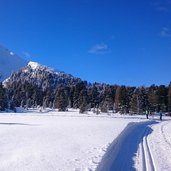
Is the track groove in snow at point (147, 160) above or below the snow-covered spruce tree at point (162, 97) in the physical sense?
below

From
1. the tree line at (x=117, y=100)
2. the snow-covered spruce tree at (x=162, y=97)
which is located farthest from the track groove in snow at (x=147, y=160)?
the snow-covered spruce tree at (x=162, y=97)

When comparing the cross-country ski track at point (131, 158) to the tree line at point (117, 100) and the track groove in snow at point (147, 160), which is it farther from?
the tree line at point (117, 100)

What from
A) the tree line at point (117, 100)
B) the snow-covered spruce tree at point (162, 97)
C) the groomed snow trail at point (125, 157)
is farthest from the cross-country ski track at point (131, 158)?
the snow-covered spruce tree at point (162, 97)

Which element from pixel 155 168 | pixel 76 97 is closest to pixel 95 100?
pixel 76 97

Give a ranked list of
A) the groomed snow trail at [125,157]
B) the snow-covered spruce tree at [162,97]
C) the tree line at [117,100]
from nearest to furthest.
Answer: the groomed snow trail at [125,157]
the tree line at [117,100]
the snow-covered spruce tree at [162,97]

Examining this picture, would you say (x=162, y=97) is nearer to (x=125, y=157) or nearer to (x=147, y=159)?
(x=125, y=157)

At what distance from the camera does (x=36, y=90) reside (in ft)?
524

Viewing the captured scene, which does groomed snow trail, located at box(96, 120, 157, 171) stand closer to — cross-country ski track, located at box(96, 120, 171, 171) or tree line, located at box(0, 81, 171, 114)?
cross-country ski track, located at box(96, 120, 171, 171)

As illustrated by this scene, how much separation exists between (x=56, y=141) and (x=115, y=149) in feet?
15.3

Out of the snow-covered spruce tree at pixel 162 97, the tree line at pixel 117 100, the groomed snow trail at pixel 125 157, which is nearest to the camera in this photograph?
the groomed snow trail at pixel 125 157

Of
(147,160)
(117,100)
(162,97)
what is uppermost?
(162,97)

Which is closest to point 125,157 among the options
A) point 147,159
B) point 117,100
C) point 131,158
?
point 131,158

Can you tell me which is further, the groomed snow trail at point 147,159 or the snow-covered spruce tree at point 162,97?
the snow-covered spruce tree at point 162,97

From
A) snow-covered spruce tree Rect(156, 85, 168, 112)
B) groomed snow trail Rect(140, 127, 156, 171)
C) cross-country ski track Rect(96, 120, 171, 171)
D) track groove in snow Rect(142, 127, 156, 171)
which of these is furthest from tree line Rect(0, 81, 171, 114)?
track groove in snow Rect(142, 127, 156, 171)
